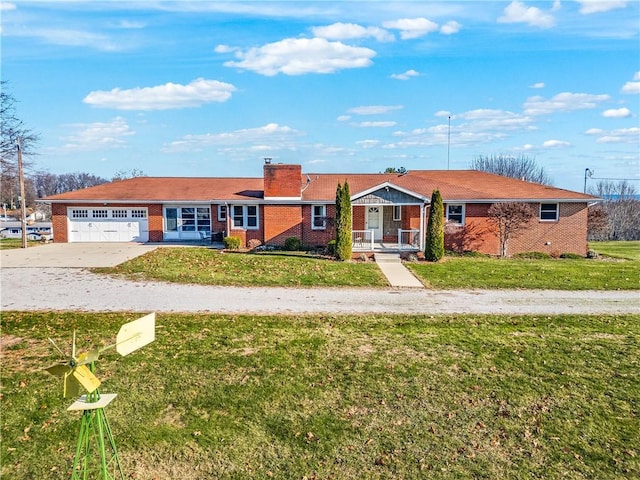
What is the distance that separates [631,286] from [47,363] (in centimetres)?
1672

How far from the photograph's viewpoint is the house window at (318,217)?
82.6 ft

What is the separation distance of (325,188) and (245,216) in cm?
494

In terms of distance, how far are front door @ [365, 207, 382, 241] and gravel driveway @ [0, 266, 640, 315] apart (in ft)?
35.0

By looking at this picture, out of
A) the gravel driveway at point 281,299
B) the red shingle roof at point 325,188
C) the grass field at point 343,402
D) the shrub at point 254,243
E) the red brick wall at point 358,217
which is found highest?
the red shingle roof at point 325,188

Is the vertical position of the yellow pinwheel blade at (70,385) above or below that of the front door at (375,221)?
below

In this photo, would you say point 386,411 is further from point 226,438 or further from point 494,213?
point 494,213

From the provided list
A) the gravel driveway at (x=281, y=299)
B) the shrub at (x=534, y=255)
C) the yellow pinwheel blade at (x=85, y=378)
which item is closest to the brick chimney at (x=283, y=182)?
the gravel driveway at (x=281, y=299)

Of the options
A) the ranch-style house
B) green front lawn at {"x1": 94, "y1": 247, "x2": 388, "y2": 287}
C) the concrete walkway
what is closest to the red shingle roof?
the ranch-style house

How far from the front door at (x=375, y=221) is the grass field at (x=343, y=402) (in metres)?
15.0

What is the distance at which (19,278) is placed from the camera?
1602cm

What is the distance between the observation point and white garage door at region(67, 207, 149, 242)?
28.1 m

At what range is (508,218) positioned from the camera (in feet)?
76.0

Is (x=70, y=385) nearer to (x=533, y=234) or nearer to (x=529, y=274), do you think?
(x=529, y=274)

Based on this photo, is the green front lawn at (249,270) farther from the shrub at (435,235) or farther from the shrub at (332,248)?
the shrub at (435,235)
